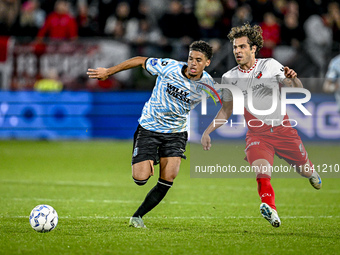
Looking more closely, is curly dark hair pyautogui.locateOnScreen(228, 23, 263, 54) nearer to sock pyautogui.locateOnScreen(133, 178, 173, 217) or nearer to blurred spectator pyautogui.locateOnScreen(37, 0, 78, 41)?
sock pyautogui.locateOnScreen(133, 178, 173, 217)

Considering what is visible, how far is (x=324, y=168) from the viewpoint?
12930 millimetres

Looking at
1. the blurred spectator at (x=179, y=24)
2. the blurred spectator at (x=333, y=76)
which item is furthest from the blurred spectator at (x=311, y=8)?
the blurred spectator at (x=333, y=76)

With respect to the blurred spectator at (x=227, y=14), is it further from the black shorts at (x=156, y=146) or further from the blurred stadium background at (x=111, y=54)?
the black shorts at (x=156, y=146)

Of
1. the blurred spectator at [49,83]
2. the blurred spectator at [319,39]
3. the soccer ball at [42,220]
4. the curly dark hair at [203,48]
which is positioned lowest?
the blurred spectator at [49,83]

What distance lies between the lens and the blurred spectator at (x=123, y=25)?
17.3 m

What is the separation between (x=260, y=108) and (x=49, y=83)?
32.6ft

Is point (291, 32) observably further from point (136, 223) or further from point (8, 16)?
point (136, 223)

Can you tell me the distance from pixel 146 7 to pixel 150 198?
11604 mm

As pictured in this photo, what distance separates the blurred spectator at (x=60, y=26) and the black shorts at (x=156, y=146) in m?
10.1

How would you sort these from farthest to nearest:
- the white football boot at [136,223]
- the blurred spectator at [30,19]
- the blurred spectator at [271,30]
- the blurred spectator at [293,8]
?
the blurred spectator at [293,8] < the blurred spectator at [30,19] < the blurred spectator at [271,30] < the white football boot at [136,223]

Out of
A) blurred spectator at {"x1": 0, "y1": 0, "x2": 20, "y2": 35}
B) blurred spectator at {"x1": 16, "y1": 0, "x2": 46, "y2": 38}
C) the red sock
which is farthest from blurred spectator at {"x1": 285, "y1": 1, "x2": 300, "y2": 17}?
the red sock

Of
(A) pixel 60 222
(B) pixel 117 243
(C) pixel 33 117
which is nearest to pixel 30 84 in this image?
(C) pixel 33 117

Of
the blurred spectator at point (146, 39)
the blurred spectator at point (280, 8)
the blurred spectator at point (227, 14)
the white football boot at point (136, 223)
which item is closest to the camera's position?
the white football boot at point (136, 223)

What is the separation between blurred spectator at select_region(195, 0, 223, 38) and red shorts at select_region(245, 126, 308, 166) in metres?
9.75
